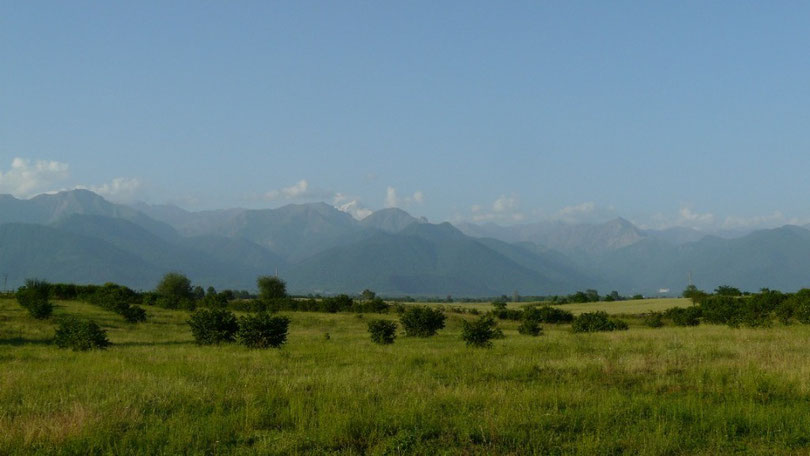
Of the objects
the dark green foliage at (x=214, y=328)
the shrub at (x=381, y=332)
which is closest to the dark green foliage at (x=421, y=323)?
the shrub at (x=381, y=332)

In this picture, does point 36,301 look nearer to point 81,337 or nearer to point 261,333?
point 81,337

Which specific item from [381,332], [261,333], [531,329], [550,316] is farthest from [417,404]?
[550,316]

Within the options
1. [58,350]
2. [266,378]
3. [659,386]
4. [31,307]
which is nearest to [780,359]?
[659,386]

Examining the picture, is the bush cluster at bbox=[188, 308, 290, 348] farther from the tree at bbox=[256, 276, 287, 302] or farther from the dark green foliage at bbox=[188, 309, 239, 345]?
the tree at bbox=[256, 276, 287, 302]

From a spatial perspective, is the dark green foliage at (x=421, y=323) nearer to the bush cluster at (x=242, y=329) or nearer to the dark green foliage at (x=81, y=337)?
the bush cluster at (x=242, y=329)

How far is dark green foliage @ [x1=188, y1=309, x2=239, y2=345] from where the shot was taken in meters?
32.3

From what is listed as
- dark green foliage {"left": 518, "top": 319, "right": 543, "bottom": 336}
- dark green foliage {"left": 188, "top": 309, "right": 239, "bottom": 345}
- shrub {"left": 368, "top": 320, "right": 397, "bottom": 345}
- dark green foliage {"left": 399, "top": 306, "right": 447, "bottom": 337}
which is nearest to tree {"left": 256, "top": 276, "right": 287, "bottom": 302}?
dark green foliage {"left": 399, "top": 306, "right": 447, "bottom": 337}

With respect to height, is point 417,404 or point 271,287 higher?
point 417,404

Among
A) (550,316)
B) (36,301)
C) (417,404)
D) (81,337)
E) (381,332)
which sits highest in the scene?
(36,301)

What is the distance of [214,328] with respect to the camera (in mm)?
32594

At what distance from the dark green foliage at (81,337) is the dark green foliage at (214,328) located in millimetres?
5629

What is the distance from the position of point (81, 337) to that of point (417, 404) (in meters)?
21.5

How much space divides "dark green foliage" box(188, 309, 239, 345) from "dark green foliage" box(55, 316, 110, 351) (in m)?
5.63

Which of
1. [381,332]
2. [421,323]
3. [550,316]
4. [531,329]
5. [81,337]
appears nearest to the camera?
[81,337]
